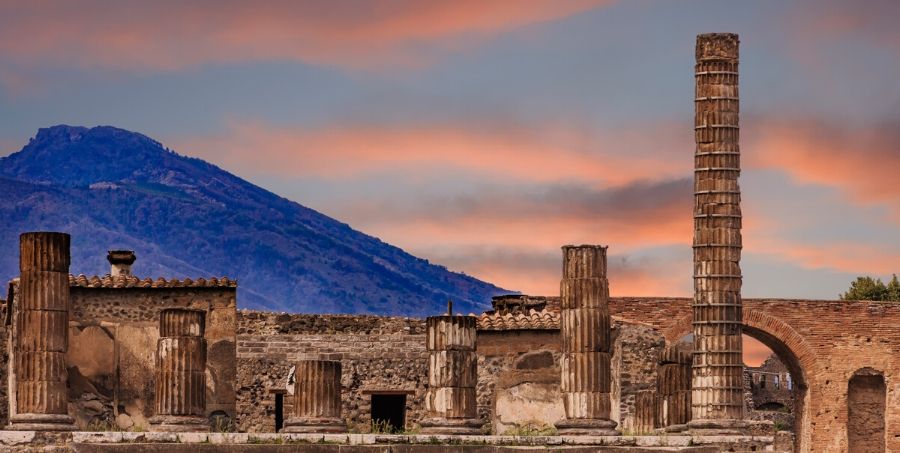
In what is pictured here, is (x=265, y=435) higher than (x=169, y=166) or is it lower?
lower

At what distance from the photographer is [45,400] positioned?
93.7 ft

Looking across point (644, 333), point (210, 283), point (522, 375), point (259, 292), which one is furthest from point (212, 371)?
point (259, 292)

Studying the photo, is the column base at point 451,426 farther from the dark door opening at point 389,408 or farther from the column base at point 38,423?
the dark door opening at point 389,408

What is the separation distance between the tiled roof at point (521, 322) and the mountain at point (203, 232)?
116959 mm

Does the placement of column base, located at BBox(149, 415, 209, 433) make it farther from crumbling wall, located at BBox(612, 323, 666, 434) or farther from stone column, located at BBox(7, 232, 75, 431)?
crumbling wall, located at BBox(612, 323, 666, 434)

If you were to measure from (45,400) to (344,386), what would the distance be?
833 centimetres

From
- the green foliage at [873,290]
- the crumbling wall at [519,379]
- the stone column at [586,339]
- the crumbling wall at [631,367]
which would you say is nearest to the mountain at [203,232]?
the green foliage at [873,290]

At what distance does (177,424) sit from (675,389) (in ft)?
27.1

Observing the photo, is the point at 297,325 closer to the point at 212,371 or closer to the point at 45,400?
the point at 212,371

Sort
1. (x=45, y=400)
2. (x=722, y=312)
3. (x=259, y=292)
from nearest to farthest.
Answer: (x=45, y=400) → (x=722, y=312) → (x=259, y=292)

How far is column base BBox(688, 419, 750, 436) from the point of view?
31453mm

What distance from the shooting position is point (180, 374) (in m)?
29.5

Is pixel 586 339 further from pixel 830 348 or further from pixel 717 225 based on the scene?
pixel 830 348

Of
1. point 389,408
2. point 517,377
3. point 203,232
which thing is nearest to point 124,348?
point 389,408
